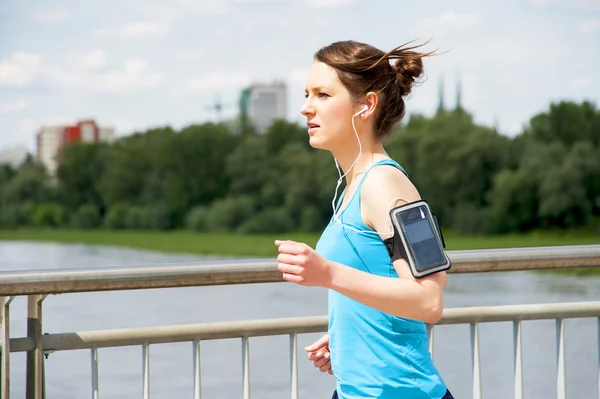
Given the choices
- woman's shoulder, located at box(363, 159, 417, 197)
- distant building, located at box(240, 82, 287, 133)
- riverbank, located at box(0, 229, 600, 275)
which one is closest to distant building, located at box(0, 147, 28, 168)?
riverbank, located at box(0, 229, 600, 275)

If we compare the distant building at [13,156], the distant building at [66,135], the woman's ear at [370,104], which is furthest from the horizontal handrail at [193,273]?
the distant building at [66,135]

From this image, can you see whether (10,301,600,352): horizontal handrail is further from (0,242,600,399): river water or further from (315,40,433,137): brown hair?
(0,242,600,399): river water

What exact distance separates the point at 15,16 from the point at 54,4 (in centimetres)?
419

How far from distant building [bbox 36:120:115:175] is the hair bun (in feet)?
218

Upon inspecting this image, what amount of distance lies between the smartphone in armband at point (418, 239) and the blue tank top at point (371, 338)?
0.25 ft

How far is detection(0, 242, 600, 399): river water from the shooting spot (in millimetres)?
24969

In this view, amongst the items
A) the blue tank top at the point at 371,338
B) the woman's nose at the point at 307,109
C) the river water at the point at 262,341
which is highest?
the woman's nose at the point at 307,109

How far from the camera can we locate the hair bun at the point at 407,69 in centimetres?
144

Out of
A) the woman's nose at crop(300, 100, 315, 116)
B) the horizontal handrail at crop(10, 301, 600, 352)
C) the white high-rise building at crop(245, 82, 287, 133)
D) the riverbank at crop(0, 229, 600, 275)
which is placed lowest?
the riverbank at crop(0, 229, 600, 275)

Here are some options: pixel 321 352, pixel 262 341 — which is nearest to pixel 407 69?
pixel 321 352

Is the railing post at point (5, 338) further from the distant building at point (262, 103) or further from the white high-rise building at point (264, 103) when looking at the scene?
the distant building at point (262, 103)

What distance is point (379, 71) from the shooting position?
1424 mm

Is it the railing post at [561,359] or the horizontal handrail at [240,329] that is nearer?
the horizontal handrail at [240,329]

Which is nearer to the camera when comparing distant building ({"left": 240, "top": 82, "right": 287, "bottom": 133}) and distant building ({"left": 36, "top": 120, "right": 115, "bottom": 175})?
distant building ({"left": 36, "top": 120, "right": 115, "bottom": 175})
